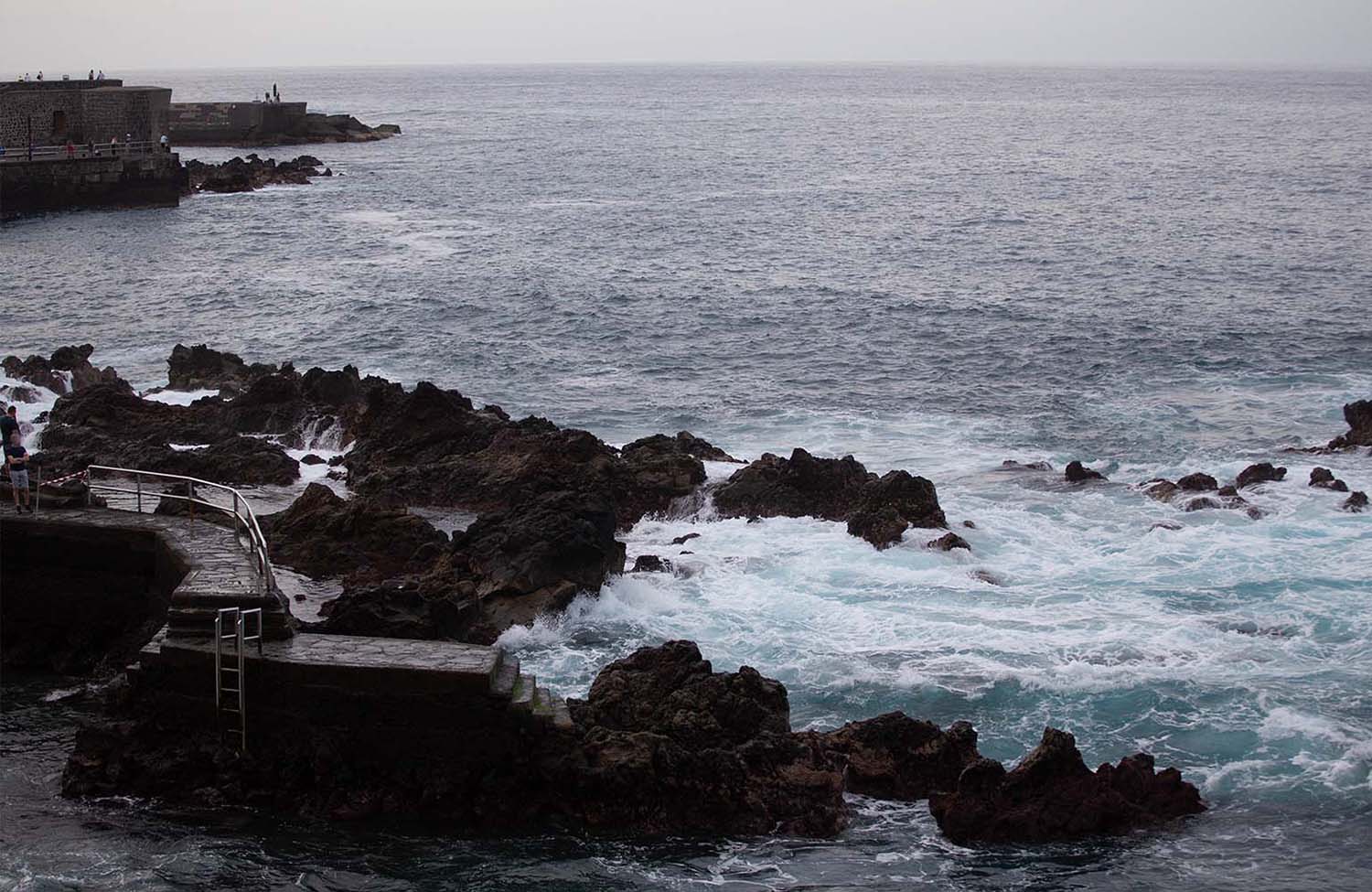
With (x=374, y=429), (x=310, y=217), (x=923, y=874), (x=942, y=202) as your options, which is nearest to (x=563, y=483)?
(x=374, y=429)

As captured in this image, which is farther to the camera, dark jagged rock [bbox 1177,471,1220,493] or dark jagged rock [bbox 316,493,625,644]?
dark jagged rock [bbox 1177,471,1220,493]

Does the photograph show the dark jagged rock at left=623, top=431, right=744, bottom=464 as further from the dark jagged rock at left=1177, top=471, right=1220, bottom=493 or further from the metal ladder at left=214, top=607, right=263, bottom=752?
the metal ladder at left=214, top=607, right=263, bottom=752

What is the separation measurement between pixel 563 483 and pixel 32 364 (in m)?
16.7

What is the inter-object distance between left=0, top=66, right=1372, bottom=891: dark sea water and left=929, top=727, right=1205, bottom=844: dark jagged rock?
11.6 inches

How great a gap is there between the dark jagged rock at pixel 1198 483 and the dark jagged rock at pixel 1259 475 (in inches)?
18.9

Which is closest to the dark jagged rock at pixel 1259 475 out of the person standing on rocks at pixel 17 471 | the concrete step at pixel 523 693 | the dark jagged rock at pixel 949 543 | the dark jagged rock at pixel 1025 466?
the dark jagged rock at pixel 1025 466

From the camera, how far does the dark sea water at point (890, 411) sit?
14.8 m

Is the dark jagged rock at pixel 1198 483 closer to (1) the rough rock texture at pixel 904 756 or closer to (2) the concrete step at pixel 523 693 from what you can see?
(1) the rough rock texture at pixel 904 756

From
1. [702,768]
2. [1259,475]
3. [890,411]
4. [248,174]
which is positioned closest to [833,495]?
[1259,475]

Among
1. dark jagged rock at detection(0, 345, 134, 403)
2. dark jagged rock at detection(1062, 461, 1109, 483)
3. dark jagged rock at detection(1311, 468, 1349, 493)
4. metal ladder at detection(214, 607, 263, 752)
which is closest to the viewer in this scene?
metal ladder at detection(214, 607, 263, 752)

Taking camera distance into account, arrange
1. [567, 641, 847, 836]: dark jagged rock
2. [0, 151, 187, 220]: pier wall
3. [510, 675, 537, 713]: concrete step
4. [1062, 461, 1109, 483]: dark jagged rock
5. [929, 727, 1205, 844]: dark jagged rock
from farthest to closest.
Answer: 1. [0, 151, 187, 220]: pier wall
2. [1062, 461, 1109, 483]: dark jagged rock
3. [510, 675, 537, 713]: concrete step
4. [567, 641, 847, 836]: dark jagged rock
5. [929, 727, 1205, 844]: dark jagged rock

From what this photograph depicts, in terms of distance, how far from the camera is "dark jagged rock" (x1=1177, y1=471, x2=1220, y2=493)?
26.5m

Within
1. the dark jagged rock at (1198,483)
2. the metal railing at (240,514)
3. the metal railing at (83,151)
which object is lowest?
the dark jagged rock at (1198,483)

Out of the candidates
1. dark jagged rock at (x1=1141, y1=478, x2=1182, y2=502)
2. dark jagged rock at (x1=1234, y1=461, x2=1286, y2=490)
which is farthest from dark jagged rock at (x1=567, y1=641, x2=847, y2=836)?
dark jagged rock at (x1=1234, y1=461, x2=1286, y2=490)
